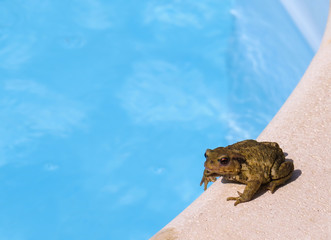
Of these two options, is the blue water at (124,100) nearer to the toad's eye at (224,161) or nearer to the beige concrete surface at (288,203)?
the beige concrete surface at (288,203)

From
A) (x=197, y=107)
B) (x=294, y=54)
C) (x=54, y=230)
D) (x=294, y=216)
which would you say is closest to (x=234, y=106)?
(x=197, y=107)

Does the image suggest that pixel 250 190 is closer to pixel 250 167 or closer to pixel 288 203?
pixel 250 167

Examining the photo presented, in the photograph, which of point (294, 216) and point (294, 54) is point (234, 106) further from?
point (294, 216)

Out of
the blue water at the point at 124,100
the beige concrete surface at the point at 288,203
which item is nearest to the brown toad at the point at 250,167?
the beige concrete surface at the point at 288,203

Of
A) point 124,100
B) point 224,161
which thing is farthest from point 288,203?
point 124,100

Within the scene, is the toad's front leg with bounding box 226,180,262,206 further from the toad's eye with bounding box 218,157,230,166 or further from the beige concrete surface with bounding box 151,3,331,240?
the toad's eye with bounding box 218,157,230,166

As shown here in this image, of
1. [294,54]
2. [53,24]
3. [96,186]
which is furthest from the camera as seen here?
[53,24]
